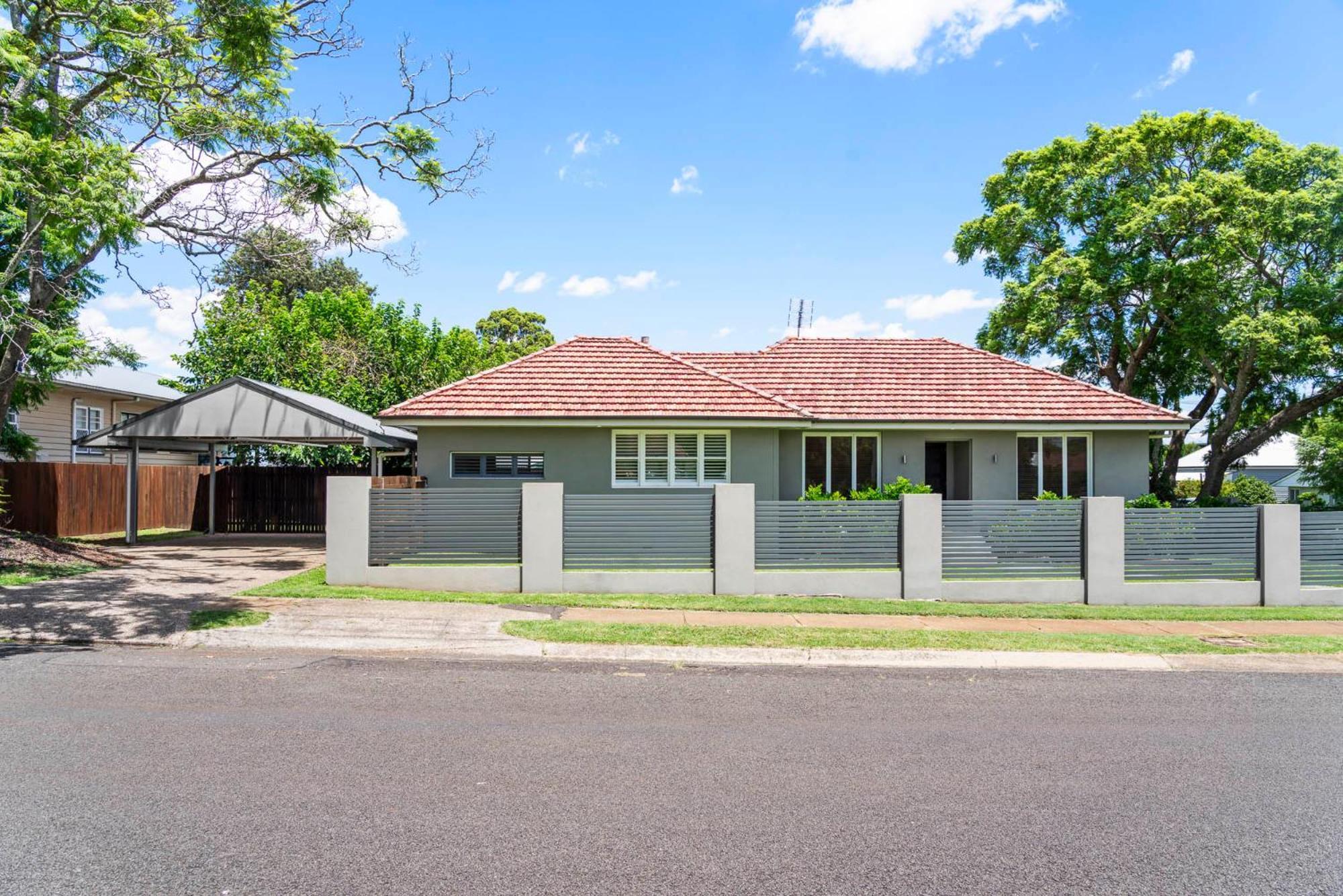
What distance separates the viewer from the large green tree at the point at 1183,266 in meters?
22.4

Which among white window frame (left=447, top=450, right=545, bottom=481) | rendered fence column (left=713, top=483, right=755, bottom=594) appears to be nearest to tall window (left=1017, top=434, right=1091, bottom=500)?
rendered fence column (left=713, top=483, right=755, bottom=594)

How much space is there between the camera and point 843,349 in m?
22.0

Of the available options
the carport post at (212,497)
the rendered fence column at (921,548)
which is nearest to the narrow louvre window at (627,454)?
the rendered fence column at (921,548)

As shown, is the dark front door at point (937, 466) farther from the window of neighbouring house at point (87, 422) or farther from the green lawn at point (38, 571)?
the window of neighbouring house at point (87, 422)

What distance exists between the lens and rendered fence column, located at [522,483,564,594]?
1309 cm

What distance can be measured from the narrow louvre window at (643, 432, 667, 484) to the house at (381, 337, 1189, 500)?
0.03 meters

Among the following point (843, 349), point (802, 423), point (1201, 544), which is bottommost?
point (1201, 544)

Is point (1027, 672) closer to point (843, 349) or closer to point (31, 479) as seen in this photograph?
point (843, 349)

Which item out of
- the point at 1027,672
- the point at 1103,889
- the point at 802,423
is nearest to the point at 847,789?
the point at 1103,889

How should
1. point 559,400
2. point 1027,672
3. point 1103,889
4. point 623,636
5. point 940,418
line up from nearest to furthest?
point 1103,889 < point 1027,672 < point 623,636 < point 559,400 < point 940,418

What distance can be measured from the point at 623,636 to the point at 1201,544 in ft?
30.4

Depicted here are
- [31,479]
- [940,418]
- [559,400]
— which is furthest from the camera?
[31,479]

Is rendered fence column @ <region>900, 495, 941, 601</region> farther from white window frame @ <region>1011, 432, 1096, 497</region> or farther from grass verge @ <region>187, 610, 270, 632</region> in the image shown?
grass verge @ <region>187, 610, 270, 632</region>

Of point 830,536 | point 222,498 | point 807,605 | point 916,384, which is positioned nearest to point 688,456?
point 830,536
